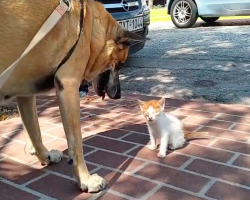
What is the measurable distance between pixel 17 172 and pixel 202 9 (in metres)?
8.70

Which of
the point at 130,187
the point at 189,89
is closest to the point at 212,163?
the point at 130,187

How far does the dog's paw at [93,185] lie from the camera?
235cm

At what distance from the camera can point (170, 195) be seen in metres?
2.30

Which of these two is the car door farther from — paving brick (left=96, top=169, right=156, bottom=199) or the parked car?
paving brick (left=96, top=169, right=156, bottom=199)

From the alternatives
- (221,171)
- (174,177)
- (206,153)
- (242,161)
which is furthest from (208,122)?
(174,177)

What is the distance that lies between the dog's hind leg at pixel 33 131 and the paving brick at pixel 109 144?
1.32ft

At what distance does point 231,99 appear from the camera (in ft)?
13.9

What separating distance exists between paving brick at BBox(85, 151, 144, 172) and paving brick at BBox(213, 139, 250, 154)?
72 centimetres

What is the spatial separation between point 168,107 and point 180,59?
2.73 metres

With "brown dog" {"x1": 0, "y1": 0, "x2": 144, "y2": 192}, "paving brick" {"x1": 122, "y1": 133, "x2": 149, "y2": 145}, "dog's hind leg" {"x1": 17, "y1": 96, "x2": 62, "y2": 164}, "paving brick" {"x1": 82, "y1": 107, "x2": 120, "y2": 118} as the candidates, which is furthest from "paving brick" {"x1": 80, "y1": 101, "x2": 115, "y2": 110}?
"brown dog" {"x1": 0, "y1": 0, "x2": 144, "y2": 192}

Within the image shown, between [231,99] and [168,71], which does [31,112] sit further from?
[168,71]

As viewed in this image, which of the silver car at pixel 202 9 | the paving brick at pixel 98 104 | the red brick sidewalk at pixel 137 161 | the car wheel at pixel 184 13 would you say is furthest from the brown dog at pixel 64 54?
the car wheel at pixel 184 13

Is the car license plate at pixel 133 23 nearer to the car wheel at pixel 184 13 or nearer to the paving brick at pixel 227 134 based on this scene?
the paving brick at pixel 227 134

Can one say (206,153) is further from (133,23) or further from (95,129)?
(133,23)
